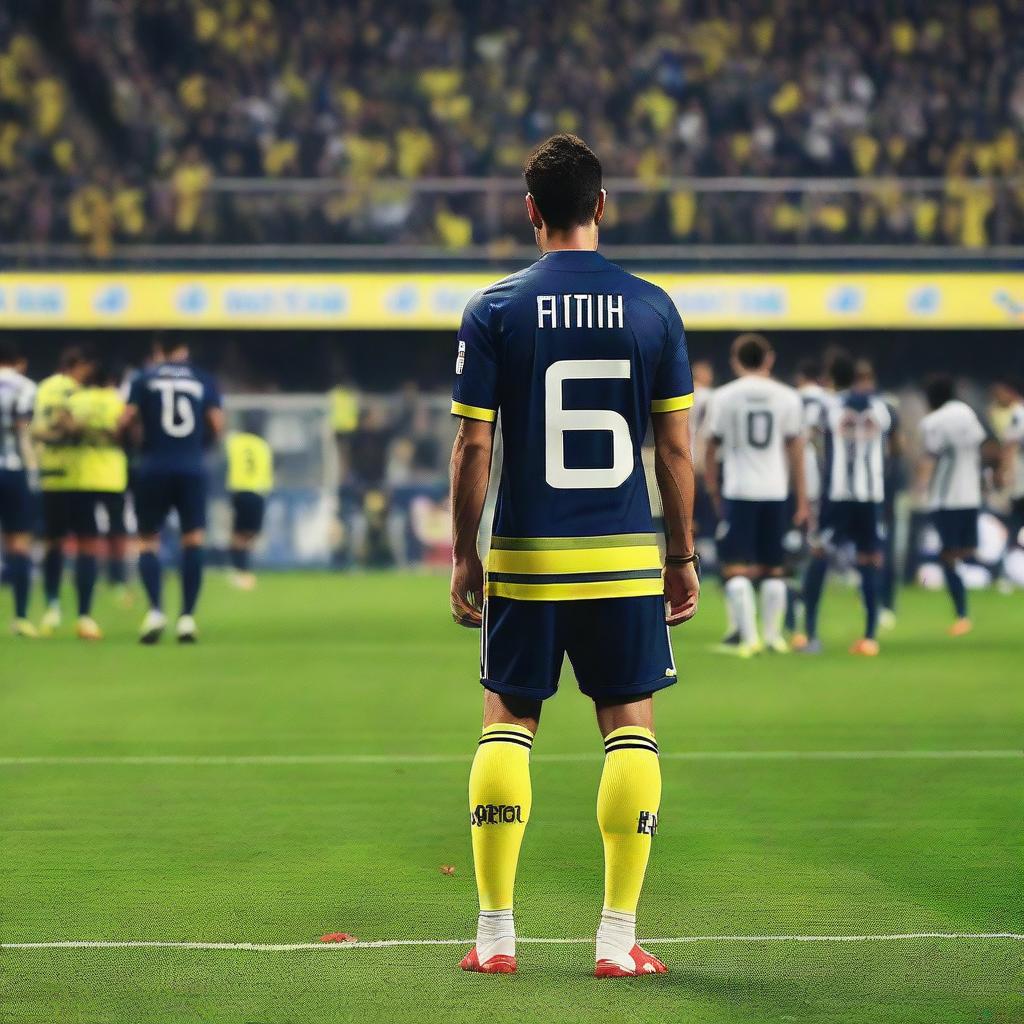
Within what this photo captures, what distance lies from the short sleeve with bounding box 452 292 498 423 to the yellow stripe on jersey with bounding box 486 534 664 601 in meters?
0.32

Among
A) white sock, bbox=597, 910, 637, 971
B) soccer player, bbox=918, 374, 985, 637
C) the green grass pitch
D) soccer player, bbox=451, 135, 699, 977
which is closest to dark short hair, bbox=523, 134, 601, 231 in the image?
soccer player, bbox=451, 135, 699, 977

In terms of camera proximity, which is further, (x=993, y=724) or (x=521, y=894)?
(x=993, y=724)

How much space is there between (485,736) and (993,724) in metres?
5.73

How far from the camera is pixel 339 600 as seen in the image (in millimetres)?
19172

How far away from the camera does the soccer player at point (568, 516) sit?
4645 mm

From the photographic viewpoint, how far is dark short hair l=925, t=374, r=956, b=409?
1504 cm

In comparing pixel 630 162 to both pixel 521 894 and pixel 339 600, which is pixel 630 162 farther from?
pixel 521 894

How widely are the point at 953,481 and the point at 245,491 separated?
8.60m

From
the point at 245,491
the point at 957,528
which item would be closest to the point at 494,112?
the point at 245,491

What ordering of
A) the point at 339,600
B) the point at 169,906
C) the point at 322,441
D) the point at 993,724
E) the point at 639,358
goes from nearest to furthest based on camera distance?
the point at 639,358, the point at 169,906, the point at 993,724, the point at 339,600, the point at 322,441

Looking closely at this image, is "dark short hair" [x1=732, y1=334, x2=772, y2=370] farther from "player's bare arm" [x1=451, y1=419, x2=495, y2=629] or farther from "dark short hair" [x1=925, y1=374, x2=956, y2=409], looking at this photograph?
"player's bare arm" [x1=451, y1=419, x2=495, y2=629]

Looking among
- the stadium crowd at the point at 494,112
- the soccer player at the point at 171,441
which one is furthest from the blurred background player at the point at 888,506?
the stadium crowd at the point at 494,112

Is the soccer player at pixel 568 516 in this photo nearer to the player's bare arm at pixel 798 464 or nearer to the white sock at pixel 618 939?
the white sock at pixel 618 939

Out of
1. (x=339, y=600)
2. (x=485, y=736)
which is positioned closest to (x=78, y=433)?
(x=339, y=600)
